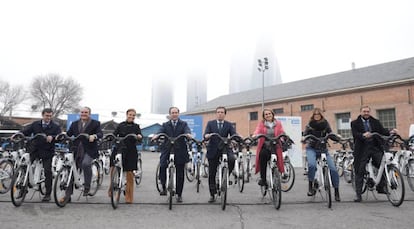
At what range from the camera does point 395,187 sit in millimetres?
4945

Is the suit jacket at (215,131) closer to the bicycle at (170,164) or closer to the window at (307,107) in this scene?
the bicycle at (170,164)

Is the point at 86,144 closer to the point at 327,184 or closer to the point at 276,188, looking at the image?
the point at 276,188

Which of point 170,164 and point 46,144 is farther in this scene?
point 46,144

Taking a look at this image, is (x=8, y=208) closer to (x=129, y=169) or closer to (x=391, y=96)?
(x=129, y=169)

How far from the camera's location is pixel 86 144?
5.39m

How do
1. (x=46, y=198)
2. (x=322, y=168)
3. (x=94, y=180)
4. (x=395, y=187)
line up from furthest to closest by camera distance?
(x=94, y=180) → (x=46, y=198) → (x=322, y=168) → (x=395, y=187)

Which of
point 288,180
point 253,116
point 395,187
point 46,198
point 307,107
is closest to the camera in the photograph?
point 395,187

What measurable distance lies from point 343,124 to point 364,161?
2112 centimetres

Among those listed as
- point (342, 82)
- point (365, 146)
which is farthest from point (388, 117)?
point (365, 146)

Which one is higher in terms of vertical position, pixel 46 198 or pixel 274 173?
pixel 274 173

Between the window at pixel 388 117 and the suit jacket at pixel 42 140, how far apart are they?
2319cm

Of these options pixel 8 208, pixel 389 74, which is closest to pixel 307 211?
pixel 8 208

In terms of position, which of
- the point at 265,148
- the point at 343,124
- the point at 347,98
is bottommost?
the point at 265,148

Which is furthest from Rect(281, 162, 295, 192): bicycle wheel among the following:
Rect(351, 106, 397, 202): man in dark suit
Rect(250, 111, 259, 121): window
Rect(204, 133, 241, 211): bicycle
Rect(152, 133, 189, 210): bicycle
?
Rect(250, 111, 259, 121): window
